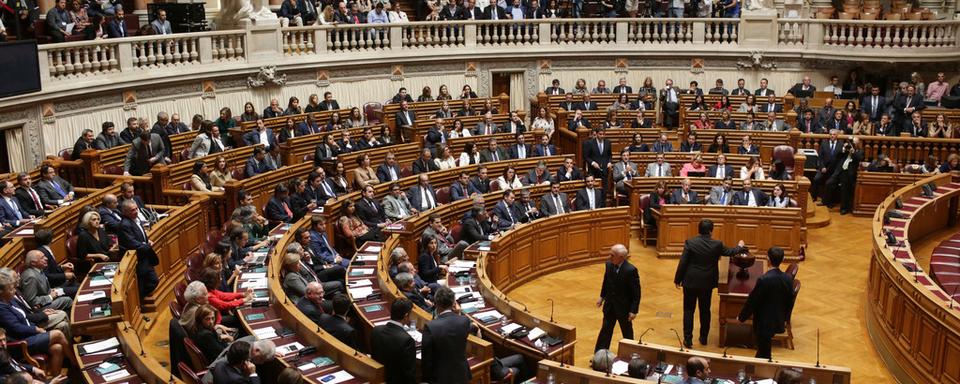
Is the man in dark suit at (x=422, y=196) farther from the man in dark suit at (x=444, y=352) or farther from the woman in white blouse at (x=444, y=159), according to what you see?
the man in dark suit at (x=444, y=352)

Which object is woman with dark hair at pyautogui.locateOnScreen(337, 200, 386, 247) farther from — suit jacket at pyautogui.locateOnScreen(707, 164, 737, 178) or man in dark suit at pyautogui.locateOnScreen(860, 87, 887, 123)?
man in dark suit at pyautogui.locateOnScreen(860, 87, 887, 123)

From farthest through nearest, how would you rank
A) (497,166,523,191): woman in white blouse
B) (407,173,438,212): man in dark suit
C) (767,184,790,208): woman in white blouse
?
1. (497,166,523,191): woman in white blouse
2. (767,184,790,208): woman in white blouse
3. (407,173,438,212): man in dark suit

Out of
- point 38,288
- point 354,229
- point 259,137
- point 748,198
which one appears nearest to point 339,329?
point 38,288

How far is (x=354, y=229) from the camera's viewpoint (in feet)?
40.2

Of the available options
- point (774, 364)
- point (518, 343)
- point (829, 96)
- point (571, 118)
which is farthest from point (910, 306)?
point (829, 96)

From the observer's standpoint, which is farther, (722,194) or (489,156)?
(489,156)

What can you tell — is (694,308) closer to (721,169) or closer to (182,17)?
(721,169)

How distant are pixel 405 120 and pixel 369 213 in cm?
554

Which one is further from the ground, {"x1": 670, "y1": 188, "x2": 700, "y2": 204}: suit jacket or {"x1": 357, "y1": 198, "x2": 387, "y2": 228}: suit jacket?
{"x1": 357, "y1": 198, "x2": 387, "y2": 228}: suit jacket

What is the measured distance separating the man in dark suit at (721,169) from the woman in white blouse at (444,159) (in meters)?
3.70

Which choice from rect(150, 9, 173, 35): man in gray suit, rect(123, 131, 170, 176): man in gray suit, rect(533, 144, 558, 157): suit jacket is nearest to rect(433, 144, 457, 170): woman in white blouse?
rect(533, 144, 558, 157): suit jacket

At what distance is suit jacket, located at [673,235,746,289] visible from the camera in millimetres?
10203

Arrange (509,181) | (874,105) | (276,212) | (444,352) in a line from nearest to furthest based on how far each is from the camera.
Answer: (444,352) → (276,212) → (509,181) → (874,105)

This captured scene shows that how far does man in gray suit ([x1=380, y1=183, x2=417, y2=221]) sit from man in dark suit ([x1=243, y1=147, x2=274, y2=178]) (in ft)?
6.99
